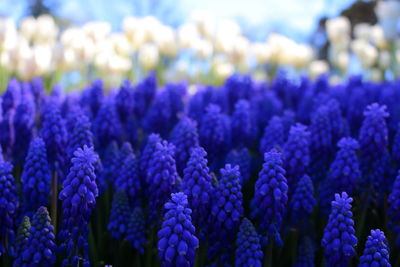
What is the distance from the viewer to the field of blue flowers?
9.07ft

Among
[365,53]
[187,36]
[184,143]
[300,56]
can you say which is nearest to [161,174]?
[184,143]

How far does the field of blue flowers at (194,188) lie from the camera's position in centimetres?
277

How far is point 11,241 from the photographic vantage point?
3141 mm

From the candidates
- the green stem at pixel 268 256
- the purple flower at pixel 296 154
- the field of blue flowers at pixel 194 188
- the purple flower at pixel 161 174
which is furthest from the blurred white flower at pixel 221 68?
the green stem at pixel 268 256

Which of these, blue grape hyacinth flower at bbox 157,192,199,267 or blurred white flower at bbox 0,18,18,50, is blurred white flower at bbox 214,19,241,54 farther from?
blue grape hyacinth flower at bbox 157,192,199,267

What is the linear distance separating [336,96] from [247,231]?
2707 millimetres

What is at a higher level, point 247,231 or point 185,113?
point 185,113

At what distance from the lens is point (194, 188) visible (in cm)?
287

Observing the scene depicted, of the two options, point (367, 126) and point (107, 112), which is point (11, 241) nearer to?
point (107, 112)

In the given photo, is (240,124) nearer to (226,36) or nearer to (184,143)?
(184,143)

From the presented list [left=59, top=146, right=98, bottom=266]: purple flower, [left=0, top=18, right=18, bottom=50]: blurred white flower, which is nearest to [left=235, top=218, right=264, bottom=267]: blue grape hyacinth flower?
[left=59, top=146, right=98, bottom=266]: purple flower

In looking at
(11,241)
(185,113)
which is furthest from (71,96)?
(11,241)

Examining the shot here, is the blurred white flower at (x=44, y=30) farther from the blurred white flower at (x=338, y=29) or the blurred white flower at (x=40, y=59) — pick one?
the blurred white flower at (x=338, y=29)

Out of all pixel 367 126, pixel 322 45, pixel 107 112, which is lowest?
pixel 367 126
